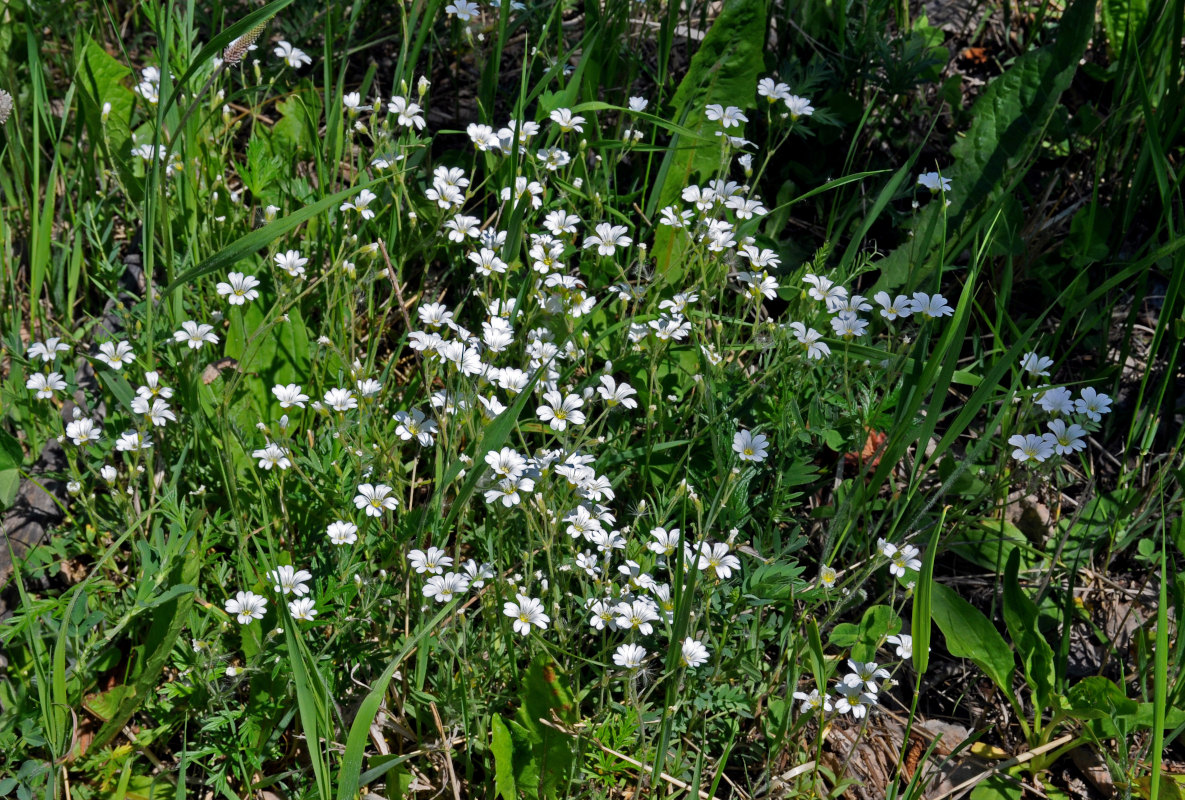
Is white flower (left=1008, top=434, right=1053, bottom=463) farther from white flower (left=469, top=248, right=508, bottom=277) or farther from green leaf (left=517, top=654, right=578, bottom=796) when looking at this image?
white flower (left=469, top=248, right=508, bottom=277)

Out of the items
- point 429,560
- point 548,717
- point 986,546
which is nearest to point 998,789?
point 986,546

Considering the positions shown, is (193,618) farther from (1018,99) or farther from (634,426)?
(1018,99)

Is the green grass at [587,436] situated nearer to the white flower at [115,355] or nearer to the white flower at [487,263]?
the white flower at [115,355]

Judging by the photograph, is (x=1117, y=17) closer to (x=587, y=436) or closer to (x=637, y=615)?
(x=587, y=436)

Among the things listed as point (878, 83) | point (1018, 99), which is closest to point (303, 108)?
point (878, 83)

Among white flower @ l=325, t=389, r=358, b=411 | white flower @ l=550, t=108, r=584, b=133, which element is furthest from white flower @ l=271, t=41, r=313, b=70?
white flower @ l=325, t=389, r=358, b=411
